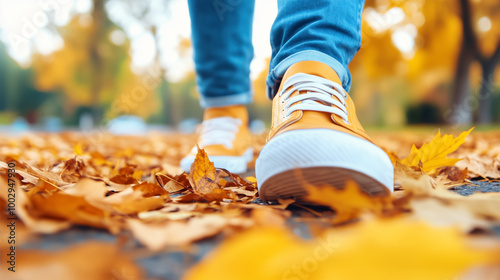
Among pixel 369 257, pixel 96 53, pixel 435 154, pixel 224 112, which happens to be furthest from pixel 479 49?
pixel 96 53

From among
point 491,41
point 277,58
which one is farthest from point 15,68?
point 277,58

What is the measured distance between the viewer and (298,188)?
0.78 metres

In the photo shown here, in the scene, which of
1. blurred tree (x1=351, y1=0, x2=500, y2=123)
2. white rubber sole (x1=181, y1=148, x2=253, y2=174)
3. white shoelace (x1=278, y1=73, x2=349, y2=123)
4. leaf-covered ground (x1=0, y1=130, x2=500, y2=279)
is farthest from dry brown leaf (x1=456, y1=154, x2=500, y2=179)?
blurred tree (x1=351, y1=0, x2=500, y2=123)

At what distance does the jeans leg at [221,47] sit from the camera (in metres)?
1.54

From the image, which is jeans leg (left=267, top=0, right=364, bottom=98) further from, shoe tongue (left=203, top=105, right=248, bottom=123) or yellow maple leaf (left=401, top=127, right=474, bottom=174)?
shoe tongue (left=203, top=105, right=248, bottom=123)

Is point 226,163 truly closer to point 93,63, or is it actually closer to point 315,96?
point 315,96

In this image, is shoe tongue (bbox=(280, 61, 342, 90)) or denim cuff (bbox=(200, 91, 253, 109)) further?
denim cuff (bbox=(200, 91, 253, 109))

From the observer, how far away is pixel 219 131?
5.21 ft

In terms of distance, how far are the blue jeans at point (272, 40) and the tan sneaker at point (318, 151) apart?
137 millimetres

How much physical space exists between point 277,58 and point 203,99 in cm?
66

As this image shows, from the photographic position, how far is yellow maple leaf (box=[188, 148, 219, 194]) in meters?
0.94

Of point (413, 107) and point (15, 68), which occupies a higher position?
point (15, 68)

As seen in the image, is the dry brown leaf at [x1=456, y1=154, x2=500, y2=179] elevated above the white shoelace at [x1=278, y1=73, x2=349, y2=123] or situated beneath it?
situated beneath

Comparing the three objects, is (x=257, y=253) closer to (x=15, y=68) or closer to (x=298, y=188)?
(x=298, y=188)
